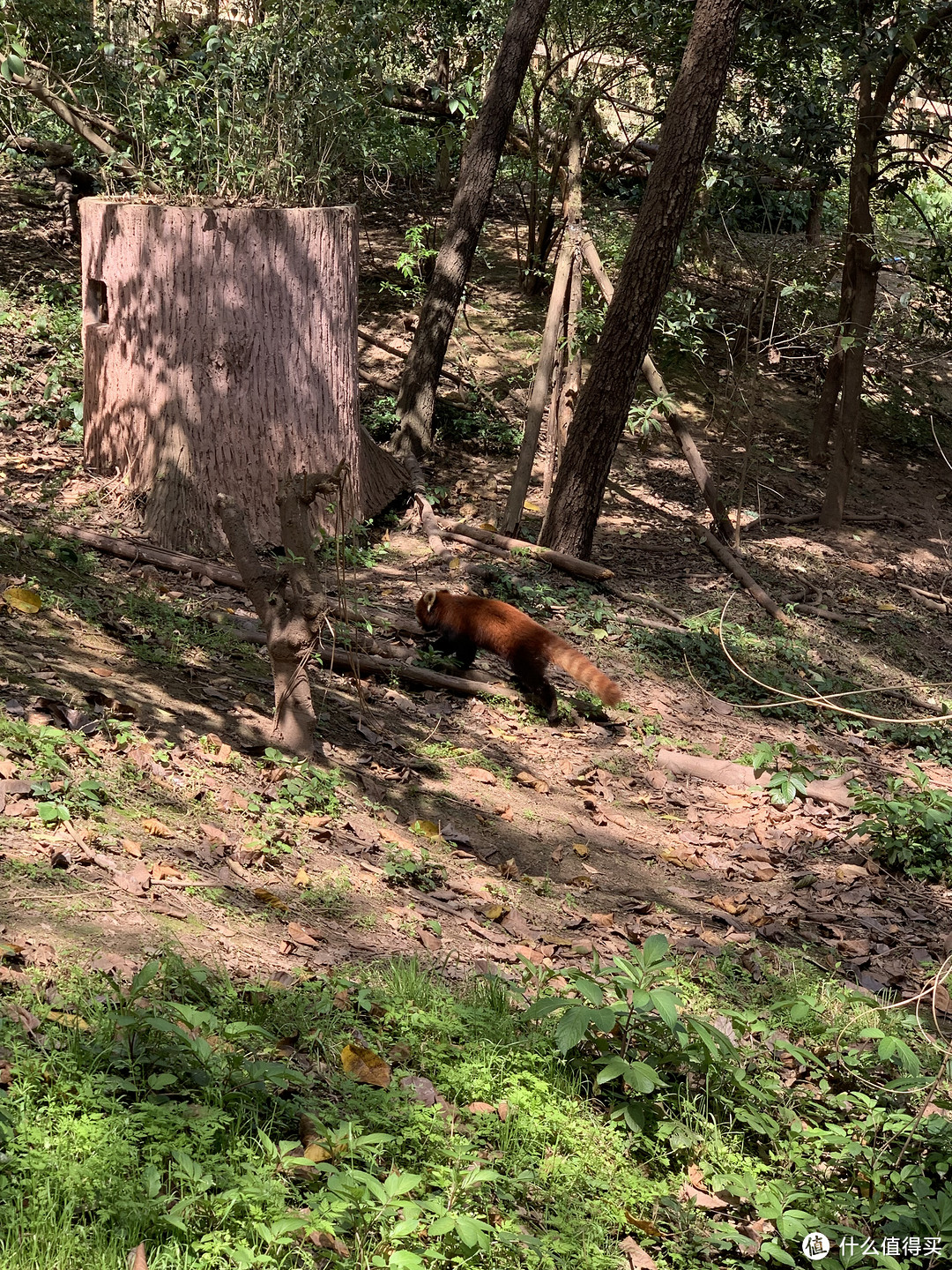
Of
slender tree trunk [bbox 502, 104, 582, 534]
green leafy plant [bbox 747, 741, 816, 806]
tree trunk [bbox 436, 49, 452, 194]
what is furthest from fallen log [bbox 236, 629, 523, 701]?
tree trunk [bbox 436, 49, 452, 194]

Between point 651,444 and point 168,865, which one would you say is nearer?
point 168,865

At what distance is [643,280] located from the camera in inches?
353

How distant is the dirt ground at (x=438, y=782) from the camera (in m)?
4.16

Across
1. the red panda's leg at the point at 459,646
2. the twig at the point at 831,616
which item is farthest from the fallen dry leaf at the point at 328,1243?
the twig at the point at 831,616

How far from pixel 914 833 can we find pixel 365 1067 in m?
4.16

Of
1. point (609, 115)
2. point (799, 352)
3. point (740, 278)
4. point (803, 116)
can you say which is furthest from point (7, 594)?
point (609, 115)

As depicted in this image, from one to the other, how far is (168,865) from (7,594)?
249 cm

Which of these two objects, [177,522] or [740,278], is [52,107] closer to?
[177,522]

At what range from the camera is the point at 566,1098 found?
3.66m

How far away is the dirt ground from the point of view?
4.16 metres

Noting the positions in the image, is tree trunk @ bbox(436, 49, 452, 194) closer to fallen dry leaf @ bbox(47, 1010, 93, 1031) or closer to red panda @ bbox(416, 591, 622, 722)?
red panda @ bbox(416, 591, 622, 722)

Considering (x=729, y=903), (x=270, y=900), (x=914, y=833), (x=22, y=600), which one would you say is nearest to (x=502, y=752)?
(x=729, y=903)

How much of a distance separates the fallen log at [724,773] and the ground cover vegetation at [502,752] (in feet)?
0.10

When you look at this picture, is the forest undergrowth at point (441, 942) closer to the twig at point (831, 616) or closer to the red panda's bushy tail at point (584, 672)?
the red panda's bushy tail at point (584, 672)
